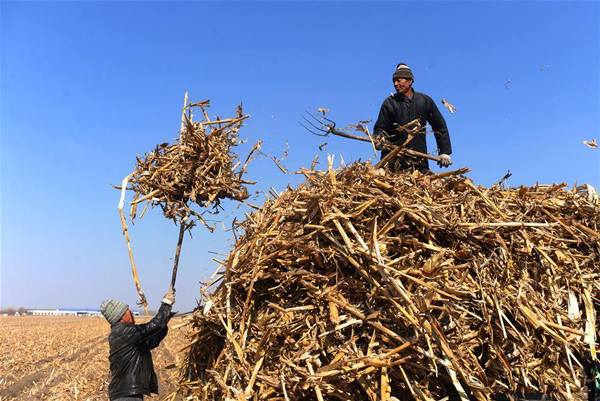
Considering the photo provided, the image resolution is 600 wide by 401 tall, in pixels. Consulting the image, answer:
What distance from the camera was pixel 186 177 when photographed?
14.1ft

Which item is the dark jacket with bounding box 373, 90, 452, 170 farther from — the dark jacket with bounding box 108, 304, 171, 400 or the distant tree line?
the distant tree line

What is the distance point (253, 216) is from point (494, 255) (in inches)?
76.1

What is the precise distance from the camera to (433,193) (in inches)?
141

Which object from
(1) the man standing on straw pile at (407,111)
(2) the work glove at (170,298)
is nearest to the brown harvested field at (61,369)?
(2) the work glove at (170,298)

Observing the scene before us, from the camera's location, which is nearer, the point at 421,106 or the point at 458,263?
the point at 458,263

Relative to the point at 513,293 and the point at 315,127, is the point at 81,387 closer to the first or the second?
the point at 315,127

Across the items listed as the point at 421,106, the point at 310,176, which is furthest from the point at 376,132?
the point at 310,176

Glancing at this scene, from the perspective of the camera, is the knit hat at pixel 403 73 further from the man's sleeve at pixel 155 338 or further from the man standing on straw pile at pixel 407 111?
the man's sleeve at pixel 155 338

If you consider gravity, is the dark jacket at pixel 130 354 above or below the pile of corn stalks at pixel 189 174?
below

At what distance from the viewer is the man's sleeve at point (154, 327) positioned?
172 inches

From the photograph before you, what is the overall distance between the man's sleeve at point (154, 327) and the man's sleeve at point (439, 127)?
3250 mm

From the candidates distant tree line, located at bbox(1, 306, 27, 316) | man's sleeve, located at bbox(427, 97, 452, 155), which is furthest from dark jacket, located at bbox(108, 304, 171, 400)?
distant tree line, located at bbox(1, 306, 27, 316)

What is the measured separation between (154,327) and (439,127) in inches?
144

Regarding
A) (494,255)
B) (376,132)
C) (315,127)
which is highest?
(376,132)
